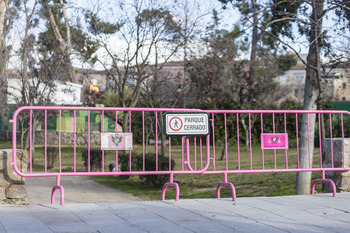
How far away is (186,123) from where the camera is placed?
6.82 metres

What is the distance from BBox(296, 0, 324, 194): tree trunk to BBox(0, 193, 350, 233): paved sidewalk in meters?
4.24

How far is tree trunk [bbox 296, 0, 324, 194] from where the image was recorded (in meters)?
10.7

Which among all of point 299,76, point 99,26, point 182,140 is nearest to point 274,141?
point 182,140

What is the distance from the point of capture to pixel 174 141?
1080 inches

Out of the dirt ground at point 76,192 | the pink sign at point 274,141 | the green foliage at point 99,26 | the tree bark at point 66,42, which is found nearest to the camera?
the pink sign at point 274,141

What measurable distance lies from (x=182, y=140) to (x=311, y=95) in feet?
16.3

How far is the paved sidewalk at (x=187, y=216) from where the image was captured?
15.5ft

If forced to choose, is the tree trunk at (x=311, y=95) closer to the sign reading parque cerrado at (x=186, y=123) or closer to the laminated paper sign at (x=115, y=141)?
the sign reading parque cerrado at (x=186, y=123)

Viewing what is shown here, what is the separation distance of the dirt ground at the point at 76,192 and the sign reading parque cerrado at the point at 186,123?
466 cm

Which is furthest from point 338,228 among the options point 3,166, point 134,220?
point 3,166

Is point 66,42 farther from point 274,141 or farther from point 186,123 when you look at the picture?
point 186,123

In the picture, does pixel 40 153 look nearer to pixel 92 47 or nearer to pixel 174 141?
pixel 92 47

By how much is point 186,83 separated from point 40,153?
25.2ft

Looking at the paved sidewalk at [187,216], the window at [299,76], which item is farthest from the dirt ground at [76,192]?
the window at [299,76]
